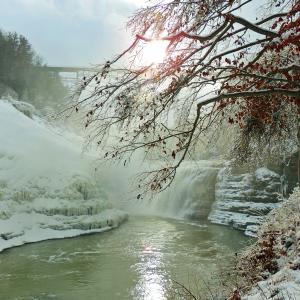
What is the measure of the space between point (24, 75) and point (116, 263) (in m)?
44.7

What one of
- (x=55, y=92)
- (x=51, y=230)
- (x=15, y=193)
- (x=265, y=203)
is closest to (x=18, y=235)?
(x=51, y=230)

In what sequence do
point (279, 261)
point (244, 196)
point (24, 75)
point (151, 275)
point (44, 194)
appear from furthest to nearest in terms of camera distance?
1. point (24, 75)
2. point (244, 196)
3. point (44, 194)
4. point (151, 275)
5. point (279, 261)

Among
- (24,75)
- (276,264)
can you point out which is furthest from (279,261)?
(24,75)

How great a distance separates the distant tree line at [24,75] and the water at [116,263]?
36.2m

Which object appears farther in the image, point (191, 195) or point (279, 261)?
point (191, 195)

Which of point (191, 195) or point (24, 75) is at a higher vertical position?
point (24, 75)

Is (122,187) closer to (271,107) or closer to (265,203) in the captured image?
(265,203)

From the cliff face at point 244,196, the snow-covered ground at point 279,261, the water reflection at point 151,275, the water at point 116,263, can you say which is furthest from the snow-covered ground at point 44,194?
the snow-covered ground at point 279,261

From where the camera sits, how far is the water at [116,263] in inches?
469

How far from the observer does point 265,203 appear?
23.6 metres

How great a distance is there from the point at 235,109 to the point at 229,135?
7.16 feet

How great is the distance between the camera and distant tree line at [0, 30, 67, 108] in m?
54.1

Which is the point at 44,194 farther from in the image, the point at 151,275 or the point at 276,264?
the point at 276,264

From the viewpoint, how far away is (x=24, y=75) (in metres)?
55.4
